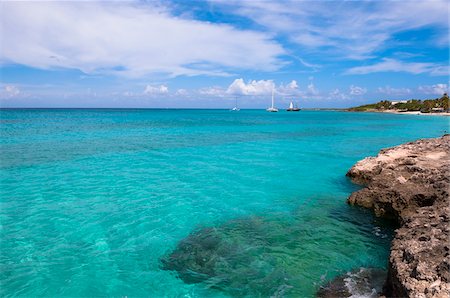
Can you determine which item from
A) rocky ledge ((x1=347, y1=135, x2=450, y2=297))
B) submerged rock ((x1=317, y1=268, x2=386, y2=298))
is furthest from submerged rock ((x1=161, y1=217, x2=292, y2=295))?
rocky ledge ((x1=347, y1=135, x2=450, y2=297))

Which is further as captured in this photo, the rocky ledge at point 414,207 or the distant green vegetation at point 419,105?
the distant green vegetation at point 419,105

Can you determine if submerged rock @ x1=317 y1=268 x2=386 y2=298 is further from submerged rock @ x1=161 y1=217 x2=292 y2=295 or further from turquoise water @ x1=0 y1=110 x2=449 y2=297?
submerged rock @ x1=161 y1=217 x2=292 y2=295

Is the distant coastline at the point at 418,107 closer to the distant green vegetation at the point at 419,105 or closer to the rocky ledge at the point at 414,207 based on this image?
the distant green vegetation at the point at 419,105

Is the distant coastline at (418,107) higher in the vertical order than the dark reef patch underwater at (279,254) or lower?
higher

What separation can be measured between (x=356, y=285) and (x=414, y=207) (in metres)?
5.55

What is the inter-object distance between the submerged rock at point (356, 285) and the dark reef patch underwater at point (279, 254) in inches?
1.1

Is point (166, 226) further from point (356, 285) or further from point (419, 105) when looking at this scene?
point (419, 105)

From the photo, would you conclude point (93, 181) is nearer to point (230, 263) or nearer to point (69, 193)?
point (69, 193)

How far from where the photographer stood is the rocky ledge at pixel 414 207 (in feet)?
20.4

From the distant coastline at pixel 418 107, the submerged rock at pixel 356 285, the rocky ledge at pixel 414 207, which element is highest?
the distant coastline at pixel 418 107

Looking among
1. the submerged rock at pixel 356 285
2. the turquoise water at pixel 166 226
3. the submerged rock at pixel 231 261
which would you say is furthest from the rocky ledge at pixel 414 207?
the submerged rock at pixel 231 261

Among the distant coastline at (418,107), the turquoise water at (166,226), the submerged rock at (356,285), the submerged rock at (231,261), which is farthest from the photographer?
the distant coastline at (418,107)

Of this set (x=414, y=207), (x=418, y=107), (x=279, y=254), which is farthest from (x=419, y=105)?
(x=279, y=254)

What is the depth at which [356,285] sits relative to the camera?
8.36 meters
